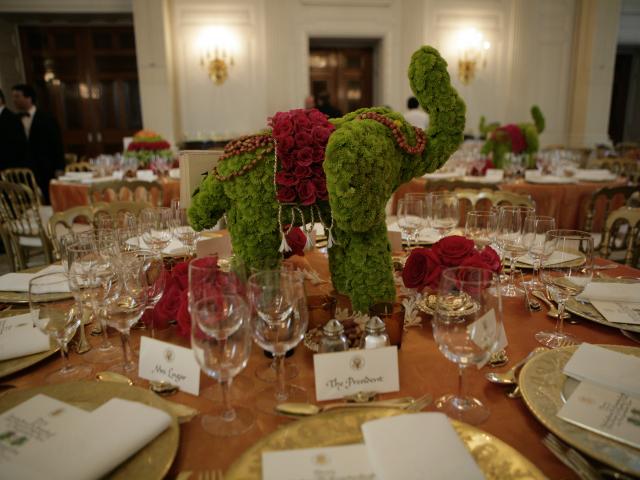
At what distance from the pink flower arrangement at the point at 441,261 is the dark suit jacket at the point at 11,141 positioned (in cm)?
514

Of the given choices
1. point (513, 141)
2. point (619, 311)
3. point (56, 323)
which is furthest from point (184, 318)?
point (513, 141)

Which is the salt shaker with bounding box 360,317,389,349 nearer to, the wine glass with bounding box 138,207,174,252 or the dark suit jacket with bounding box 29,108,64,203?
the wine glass with bounding box 138,207,174,252

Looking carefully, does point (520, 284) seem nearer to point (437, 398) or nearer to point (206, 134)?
point (437, 398)

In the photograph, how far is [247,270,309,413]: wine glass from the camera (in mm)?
817

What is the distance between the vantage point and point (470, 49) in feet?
24.3

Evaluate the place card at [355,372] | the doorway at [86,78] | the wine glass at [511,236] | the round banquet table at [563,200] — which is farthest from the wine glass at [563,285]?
the doorway at [86,78]

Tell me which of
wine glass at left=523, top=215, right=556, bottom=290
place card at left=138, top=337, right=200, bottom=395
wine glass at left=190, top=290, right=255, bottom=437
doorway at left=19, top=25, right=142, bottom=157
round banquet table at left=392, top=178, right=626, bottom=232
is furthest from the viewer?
doorway at left=19, top=25, right=142, bottom=157

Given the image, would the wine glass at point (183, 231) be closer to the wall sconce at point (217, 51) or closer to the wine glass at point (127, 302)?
the wine glass at point (127, 302)

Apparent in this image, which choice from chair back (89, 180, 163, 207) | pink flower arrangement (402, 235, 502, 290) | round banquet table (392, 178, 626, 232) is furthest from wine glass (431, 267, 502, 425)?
round banquet table (392, 178, 626, 232)

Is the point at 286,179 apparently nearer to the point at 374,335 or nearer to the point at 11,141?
the point at 374,335

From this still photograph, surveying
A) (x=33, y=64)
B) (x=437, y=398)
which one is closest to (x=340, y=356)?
(x=437, y=398)

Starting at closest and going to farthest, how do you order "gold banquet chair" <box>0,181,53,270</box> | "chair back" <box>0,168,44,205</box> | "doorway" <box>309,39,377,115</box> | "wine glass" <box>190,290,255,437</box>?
1. "wine glass" <box>190,290,255,437</box>
2. "gold banquet chair" <box>0,181,53,270</box>
3. "chair back" <box>0,168,44,205</box>
4. "doorway" <box>309,39,377,115</box>

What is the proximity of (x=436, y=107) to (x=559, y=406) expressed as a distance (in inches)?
27.7

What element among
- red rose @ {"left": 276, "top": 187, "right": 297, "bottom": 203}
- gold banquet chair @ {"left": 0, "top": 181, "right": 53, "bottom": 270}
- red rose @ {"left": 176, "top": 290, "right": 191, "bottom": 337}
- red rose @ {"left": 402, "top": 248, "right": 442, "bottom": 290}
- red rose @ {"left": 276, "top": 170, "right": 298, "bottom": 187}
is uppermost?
red rose @ {"left": 276, "top": 170, "right": 298, "bottom": 187}
